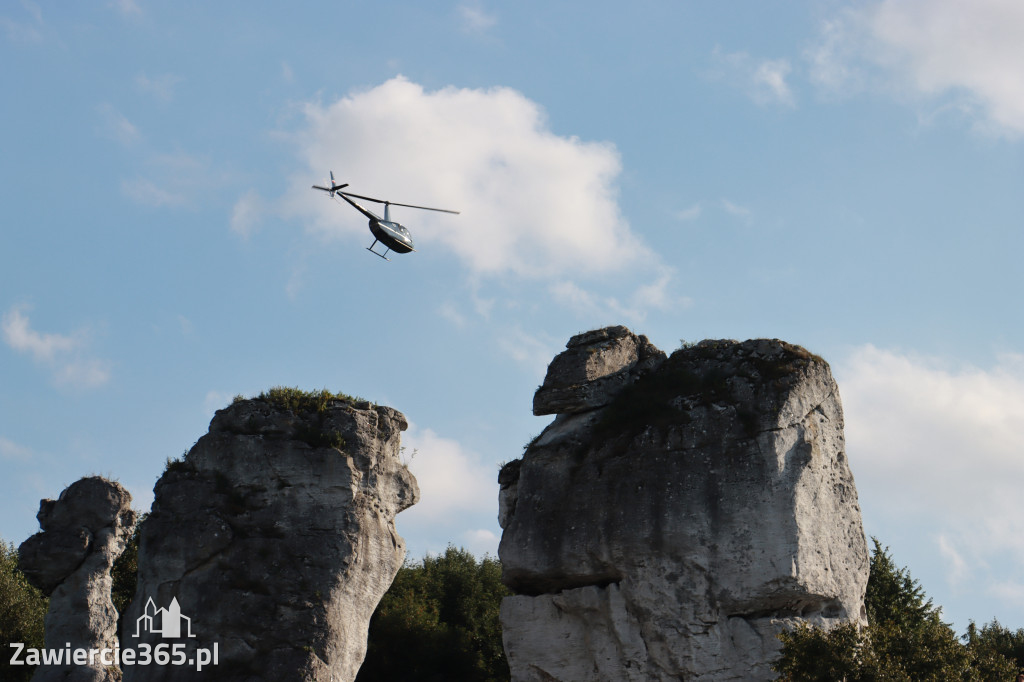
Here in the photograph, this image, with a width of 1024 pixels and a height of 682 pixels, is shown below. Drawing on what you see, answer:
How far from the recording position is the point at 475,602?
34656 mm

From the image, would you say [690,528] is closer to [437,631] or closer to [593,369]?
[593,369]

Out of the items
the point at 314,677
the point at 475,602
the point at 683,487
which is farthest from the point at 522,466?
the point at 475,602

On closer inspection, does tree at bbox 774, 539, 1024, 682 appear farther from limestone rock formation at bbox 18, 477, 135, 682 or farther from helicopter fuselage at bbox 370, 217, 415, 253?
helicopter fuselage at bbox 370, 217, 415, 253

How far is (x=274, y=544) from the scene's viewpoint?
65.8 ft

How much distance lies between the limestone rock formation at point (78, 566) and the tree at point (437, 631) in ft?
41.4

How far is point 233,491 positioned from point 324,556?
7.06 feet

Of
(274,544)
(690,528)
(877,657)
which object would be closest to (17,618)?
(274,544)

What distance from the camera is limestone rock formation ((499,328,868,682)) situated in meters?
17.8

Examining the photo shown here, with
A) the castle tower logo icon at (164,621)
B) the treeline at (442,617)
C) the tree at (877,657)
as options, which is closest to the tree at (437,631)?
the treeline at (442,617)

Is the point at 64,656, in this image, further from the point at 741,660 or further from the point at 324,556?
the point at 741,660

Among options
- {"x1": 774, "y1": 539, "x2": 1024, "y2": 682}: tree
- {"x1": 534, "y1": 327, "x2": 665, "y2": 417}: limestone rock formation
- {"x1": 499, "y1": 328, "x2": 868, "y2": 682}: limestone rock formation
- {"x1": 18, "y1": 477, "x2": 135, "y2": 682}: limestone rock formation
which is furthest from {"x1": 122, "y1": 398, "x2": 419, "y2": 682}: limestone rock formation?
{"x1": 774, "y1": 539, "x2": 1024, "y2": 682}: tree

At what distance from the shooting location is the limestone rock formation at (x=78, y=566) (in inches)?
731

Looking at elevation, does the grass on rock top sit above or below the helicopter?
below

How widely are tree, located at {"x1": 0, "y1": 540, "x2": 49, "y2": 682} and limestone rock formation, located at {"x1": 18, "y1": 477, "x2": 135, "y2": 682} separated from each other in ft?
38.0
